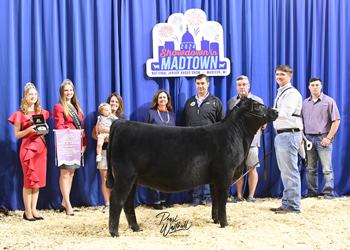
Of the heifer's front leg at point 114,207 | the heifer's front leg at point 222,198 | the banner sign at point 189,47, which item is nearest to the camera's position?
the heifer's front leg at point 114,207

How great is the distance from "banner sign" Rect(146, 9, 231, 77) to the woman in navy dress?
402mm

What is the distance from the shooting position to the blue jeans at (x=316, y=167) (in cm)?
425

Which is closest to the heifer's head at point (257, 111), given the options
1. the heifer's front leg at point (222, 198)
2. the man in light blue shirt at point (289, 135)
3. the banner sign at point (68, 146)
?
the man in light blue shirt at point (289, 135)

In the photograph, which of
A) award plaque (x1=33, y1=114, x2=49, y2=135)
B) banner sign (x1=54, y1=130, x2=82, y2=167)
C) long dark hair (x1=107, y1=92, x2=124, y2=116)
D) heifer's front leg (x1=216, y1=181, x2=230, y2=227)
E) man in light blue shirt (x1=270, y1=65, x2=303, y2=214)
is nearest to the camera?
heifer's front leg (x1=216, y1=181, x2=230, y2=227)

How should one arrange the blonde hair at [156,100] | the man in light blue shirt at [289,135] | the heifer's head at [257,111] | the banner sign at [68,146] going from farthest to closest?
the blonde hair at [156,100], the banner sign at [68,146], the man in light blue shirt at [289,135], the heifer's head at [257,111]

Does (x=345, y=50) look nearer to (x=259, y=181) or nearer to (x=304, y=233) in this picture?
(x=259, y=181)

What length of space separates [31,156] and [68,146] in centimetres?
42

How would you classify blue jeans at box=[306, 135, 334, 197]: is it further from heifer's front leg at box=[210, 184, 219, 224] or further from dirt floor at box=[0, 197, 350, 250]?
heifer's front leg at box=[210, 184, 219, 224]

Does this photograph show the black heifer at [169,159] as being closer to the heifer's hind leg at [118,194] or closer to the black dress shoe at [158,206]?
the heifer's hind leg at [118,194]

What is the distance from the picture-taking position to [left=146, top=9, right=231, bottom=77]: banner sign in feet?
13.8

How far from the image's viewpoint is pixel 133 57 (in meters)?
4.21

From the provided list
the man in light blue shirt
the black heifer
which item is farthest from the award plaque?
the man in light blue shirt

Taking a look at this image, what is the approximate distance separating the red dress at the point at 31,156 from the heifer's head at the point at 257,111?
7.76 ft

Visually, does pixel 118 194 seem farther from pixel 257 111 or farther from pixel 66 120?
pixel 66 120
